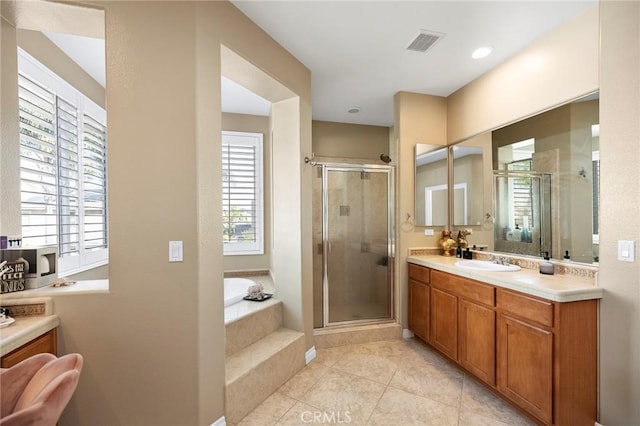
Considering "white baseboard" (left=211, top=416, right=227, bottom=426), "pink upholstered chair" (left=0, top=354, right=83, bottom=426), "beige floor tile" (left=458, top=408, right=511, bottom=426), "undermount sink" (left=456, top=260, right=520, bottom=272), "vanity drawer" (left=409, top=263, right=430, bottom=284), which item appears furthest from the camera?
"vanity drawer" (left=409, top=263, right=430, bottom=284)

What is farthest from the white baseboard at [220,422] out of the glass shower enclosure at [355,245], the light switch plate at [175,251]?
the glass shower enclosure at [355,245]

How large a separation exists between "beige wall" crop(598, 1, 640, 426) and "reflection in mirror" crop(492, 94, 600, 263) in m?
0.14

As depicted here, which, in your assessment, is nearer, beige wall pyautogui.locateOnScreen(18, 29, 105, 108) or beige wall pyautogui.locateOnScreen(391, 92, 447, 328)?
beige wall pyautogui.locateOnScreen(18, 29, 105, 108)

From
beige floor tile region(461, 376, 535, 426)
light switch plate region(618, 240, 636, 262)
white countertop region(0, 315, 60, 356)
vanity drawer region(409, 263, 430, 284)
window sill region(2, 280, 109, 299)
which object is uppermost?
light switch plate region(618, 240, 636, 262)

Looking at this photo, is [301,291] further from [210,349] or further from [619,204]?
[619,204]

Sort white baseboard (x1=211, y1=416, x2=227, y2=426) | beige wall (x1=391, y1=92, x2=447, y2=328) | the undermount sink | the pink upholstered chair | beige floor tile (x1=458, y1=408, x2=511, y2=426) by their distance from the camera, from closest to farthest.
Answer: the pink upholstered chair < white baseboard (x1=211, y1=416, x2=227, y2=426) < beige floor tile (x1=458, y1=408, x2=511, y2=426) < the undermount sink < beige wall (x1=391, y1=92, x2=447, y2=328)

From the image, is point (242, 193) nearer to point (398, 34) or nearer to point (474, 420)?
point (398, 34)

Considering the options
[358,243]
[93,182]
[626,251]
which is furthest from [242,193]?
[626,251]

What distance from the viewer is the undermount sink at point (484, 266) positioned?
2375 millimetres

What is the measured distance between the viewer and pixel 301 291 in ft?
8.82

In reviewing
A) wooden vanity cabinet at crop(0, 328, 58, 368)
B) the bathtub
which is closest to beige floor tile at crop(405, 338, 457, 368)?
the bathtub

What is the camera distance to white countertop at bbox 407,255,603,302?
169 cm

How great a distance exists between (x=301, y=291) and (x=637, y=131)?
2510 mm

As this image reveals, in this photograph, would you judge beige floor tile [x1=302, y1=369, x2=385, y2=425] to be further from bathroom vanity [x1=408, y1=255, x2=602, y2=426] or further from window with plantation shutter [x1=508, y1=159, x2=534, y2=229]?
window with plantation shutter [x1=508, y1=159, x2=534, y2=229]
